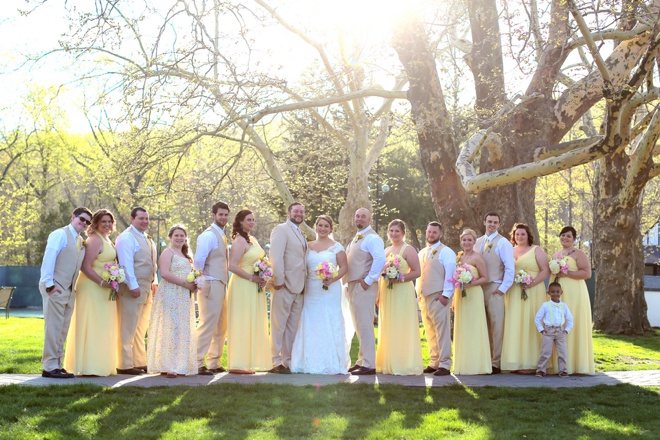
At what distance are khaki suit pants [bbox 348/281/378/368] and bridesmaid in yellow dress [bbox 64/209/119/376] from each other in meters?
3.19

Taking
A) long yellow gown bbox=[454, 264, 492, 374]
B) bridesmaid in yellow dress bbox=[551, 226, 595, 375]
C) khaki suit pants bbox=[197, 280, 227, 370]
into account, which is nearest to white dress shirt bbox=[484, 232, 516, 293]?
long yellow gown bbox=[454, 264, 492, 374]

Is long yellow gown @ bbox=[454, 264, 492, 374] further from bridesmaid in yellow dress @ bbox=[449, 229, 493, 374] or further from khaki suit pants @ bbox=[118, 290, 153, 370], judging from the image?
khaki suit pants @ bbox=[118, 290, 153, 370]

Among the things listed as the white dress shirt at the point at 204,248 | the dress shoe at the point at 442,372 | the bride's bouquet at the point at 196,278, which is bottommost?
the dress shoe at the point at 442,372

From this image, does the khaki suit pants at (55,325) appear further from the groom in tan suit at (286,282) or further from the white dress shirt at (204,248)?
the groom in tan suit at (286,282)

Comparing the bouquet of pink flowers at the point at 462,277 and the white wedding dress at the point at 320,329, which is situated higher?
the bouquet of pink flowers at the point at 462,277

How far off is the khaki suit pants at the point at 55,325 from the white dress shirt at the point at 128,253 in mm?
749

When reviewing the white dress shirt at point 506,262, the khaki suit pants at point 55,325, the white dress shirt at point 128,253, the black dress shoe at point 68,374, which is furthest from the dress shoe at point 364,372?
the khaki suit pants at point 55,325

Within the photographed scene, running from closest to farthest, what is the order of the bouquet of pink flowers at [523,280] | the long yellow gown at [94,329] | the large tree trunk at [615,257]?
1. the long yellow gown at [94,329]
2. the bouquet of pink flowers at [523,280]
3. the large tree trunk at [615,257]

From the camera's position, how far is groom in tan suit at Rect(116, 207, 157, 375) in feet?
33.0

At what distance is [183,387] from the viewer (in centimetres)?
880

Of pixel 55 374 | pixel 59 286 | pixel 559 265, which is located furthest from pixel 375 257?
pixel 55 374

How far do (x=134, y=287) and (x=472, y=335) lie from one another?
4588 millimetres

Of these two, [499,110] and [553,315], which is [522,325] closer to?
[553,315]

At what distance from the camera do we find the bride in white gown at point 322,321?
34.0 ft
